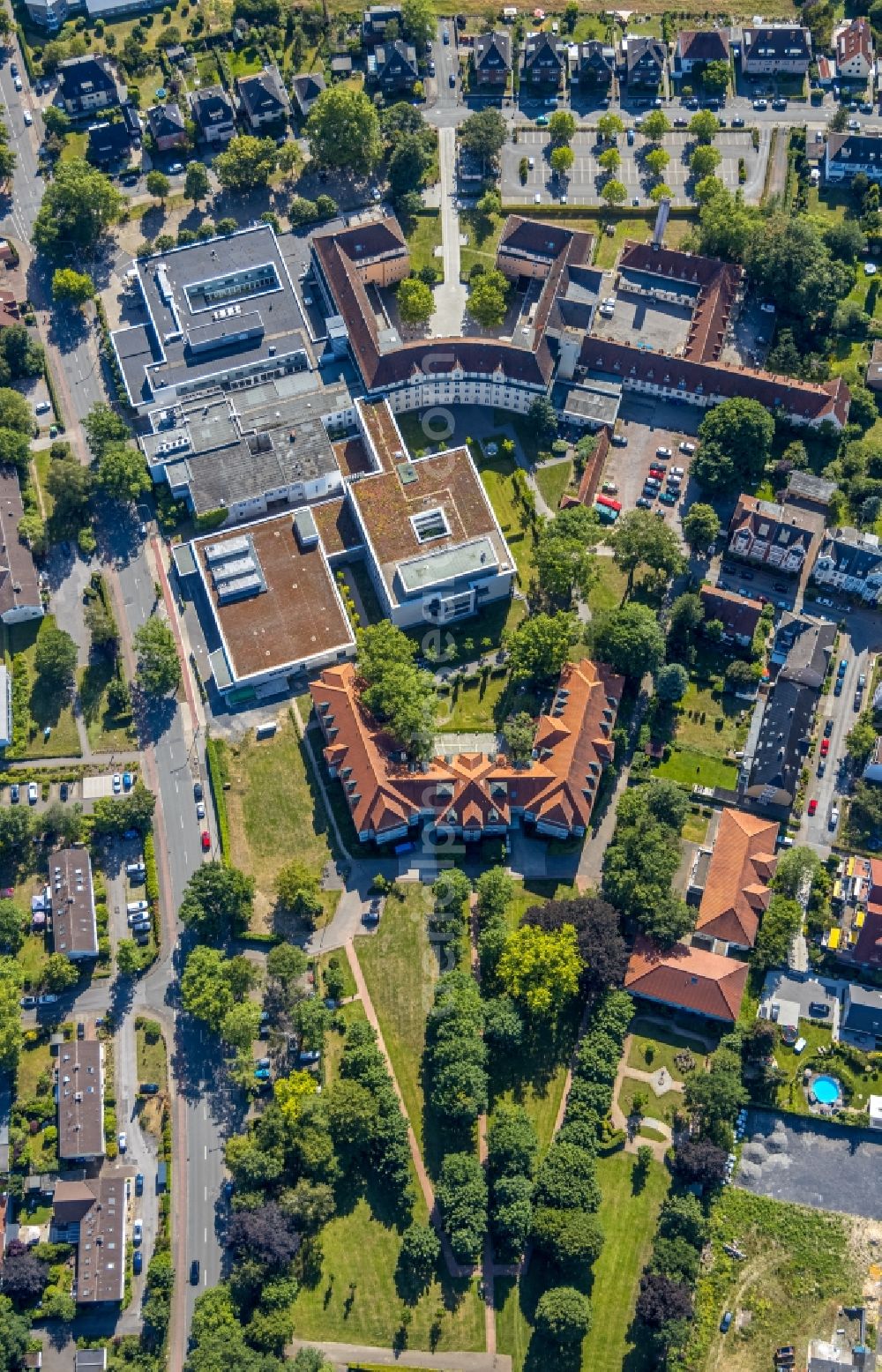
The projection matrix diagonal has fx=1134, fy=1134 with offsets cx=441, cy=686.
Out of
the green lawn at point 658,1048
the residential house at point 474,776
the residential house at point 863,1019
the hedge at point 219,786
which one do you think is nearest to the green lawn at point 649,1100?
the green lawn at point 658,1048

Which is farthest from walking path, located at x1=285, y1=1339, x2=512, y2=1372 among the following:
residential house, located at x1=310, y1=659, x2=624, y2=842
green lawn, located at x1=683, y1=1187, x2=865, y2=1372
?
residential house, located at x1=310, y1=659, x2=624, y2=842

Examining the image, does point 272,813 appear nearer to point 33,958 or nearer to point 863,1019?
point 33,958

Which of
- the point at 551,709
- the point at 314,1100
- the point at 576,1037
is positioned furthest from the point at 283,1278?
the point at 551,709

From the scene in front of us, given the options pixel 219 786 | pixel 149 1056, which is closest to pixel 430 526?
pixel 219 786

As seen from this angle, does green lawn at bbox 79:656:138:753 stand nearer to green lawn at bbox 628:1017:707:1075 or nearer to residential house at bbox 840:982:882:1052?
green lawn at bbox 628:1017:707:1075

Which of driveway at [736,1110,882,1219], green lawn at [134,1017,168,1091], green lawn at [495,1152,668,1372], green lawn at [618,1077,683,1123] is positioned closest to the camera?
green lawn at [495,1152,668,1372]

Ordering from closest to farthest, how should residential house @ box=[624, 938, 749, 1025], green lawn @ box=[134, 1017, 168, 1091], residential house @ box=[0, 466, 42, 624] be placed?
residential house @ box=[624, 938, 749, 1025] → green lawn @ box=[134, 1017, 168, 1091] → residential house @ box=[0, 466, 42, 624]

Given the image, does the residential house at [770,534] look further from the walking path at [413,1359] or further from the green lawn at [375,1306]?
the walking path at [413,1359]
